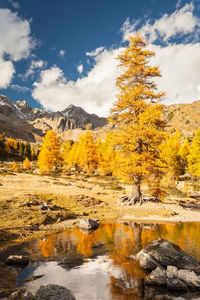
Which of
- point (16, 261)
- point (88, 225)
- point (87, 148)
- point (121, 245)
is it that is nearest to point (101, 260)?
point (121, 245)

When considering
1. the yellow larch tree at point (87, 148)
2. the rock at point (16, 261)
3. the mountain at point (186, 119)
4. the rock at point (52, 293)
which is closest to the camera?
the rock at point (52, 293)

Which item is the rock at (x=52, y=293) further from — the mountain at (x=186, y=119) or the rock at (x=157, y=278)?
the mountain at (x=186, y=119)

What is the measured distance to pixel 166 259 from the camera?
7902mm

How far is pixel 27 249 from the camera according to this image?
385 inches

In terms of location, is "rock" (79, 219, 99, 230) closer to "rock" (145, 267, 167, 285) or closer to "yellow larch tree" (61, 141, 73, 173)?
"rock" (145, 267, 167, 285)

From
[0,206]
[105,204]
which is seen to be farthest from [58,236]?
[105,204]

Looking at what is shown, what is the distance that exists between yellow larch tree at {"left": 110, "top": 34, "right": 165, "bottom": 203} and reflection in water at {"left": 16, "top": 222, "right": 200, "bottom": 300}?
6605 millimetres

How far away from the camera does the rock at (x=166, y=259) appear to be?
25.2ft

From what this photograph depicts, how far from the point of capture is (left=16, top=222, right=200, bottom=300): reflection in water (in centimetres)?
635

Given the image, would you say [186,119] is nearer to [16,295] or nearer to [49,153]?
[49,153]

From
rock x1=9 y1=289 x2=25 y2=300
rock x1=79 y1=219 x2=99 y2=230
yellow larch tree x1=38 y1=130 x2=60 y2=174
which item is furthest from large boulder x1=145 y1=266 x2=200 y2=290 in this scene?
yellow larch tree x1=38 y1=130 x2=60 y2=174

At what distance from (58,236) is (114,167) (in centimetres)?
937

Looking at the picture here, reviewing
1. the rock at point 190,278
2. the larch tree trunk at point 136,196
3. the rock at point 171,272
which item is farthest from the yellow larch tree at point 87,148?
the rock at point 190,278

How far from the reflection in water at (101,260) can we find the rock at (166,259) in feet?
1.36
